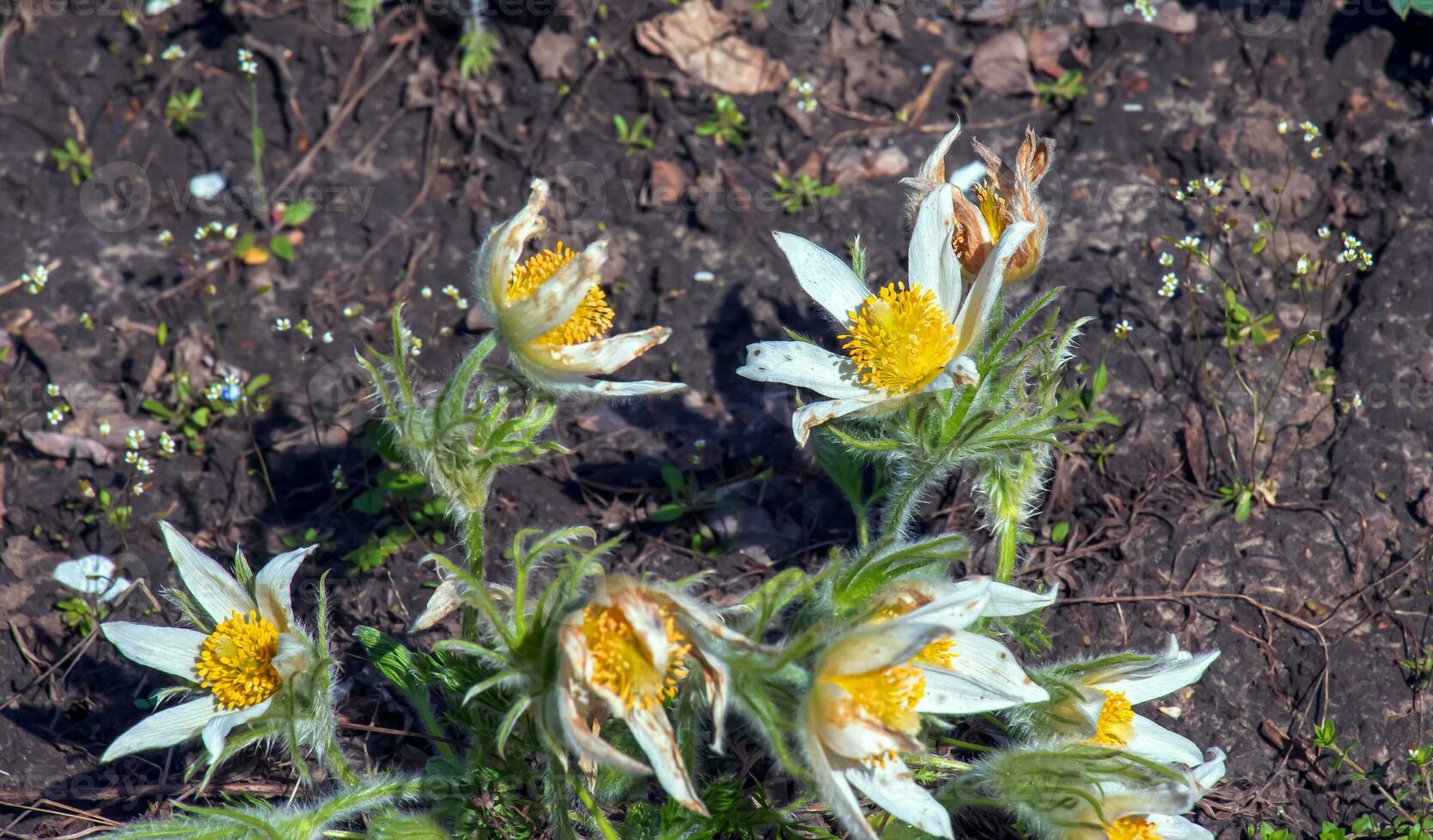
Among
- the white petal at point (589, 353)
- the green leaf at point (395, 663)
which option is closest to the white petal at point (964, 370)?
the white petal at point (589, 353)

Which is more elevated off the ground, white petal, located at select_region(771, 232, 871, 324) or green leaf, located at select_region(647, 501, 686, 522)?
white petal, located at select_region(771, 232, 871, 324)

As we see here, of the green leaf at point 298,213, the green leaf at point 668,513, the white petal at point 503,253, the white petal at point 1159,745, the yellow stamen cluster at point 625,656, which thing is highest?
the white petal at point 503,253

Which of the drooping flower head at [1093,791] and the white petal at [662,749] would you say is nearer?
the white petal at [662,749]

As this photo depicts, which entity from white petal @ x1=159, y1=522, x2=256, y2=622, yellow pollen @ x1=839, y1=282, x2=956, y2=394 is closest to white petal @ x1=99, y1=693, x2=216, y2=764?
white petal @ x1=159, y1=522, x2=256, y2=622

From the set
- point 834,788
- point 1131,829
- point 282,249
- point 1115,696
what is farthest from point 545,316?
point 282,249

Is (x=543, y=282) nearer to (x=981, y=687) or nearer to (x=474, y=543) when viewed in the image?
(x=474, y=543)

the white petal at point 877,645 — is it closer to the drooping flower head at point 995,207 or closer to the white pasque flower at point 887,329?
the white pasque flower at point 887,329

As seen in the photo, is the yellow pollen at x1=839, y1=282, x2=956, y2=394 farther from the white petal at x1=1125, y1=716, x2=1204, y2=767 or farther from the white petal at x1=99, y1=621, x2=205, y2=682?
the white petal at x1=99, y1=621, x2=205, y2=682
